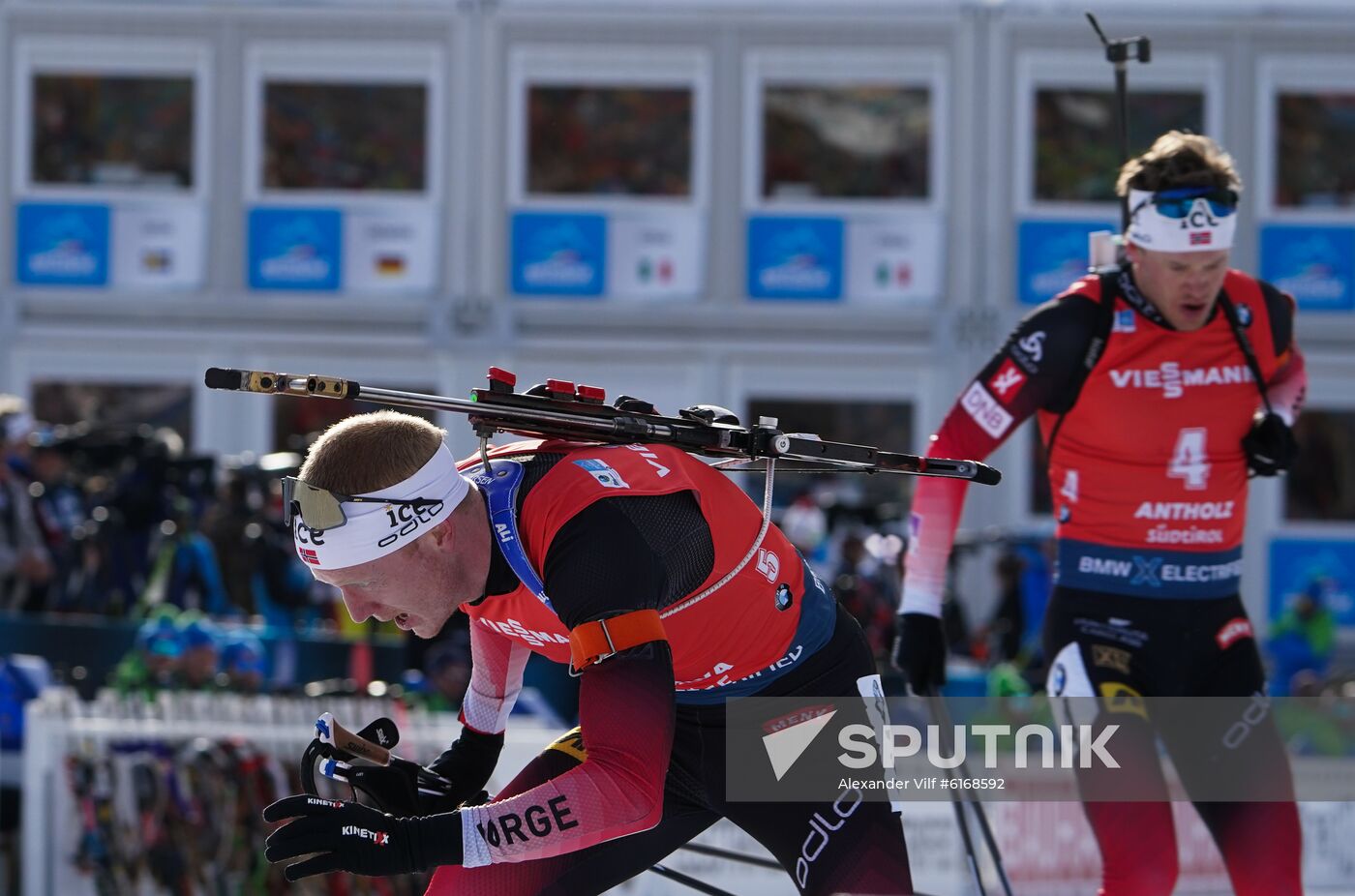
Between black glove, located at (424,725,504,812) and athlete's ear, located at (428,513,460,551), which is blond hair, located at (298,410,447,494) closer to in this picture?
athlete's ear, located at (428,513,460,551)

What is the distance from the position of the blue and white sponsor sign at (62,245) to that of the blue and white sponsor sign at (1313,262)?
35.4ft

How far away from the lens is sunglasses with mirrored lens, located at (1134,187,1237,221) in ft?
13.5

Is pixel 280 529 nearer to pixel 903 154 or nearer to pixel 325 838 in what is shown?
pixel 325 838

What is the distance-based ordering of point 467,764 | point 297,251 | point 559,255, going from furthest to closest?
point 297,251
point 559,255
point 467,764

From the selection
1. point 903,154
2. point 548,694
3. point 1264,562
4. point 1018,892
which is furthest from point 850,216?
point 1018,892

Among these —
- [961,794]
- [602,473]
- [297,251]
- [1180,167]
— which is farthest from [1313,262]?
[602,473]

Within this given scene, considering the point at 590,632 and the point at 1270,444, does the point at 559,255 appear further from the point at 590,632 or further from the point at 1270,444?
the point at 590,632

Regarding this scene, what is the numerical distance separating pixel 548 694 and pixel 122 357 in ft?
28.8

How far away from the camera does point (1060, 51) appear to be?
16.3 m

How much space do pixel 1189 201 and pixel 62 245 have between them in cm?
1383

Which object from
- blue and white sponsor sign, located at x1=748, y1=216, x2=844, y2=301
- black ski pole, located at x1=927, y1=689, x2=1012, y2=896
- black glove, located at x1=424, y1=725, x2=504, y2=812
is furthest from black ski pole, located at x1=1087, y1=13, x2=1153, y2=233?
blue and white sponsor sign, located at x1=748, y1=216, x2=844, y2=301

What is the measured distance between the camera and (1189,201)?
412 centimetres

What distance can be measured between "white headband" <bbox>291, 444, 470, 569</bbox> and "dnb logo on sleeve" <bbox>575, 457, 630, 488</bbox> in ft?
0.77

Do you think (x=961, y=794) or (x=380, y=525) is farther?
(x=961, y=794)
